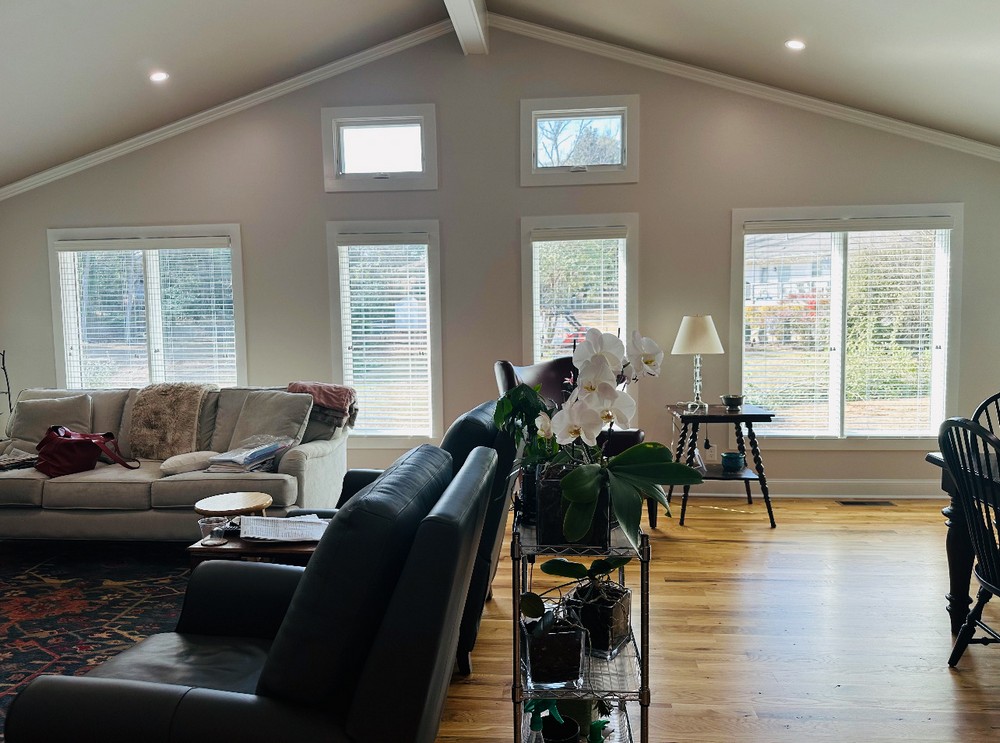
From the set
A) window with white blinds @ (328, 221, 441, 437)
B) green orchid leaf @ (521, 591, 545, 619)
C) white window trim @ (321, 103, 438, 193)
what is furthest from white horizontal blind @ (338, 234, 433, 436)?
green orchid leaf @ (521, 591, 545, 619)

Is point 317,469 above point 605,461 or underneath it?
underneath

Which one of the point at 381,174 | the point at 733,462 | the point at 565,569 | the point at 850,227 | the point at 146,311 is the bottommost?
the point at 733,462

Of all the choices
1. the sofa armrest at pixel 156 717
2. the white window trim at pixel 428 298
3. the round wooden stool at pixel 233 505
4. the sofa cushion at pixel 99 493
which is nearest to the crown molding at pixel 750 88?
the white window trim at pixel 428 298

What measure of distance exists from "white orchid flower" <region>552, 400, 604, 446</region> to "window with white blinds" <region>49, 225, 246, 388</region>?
4581mm

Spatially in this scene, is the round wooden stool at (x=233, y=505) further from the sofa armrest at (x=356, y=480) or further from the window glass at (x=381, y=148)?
the window glass at (x=381, y=148)

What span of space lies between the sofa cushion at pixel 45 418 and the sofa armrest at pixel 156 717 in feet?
11.7

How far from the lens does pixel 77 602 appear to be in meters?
3.47

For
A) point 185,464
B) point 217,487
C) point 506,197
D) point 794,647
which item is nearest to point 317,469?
point 217,487

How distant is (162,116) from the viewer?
215 inches

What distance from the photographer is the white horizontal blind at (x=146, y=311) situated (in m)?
5.69

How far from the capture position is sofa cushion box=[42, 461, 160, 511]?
4.00 meters

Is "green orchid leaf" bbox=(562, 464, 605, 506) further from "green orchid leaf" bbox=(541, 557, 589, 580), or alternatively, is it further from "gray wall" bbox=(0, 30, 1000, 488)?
"gray wall" bbox=(0, 30, 1000, 488)

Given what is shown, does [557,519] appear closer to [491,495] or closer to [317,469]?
[491,495]

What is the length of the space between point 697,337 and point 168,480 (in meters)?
3.35
